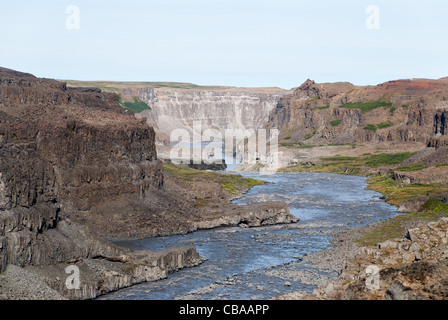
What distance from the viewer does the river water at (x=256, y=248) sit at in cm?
7769

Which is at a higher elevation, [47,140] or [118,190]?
[47,140]

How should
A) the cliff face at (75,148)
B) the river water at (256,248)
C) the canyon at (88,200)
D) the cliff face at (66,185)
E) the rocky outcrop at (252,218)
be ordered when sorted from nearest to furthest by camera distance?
the cliff face at (66,185) < the canyon at (88,200) < the river water at (256,248) < the cliff face at (75,148) < the rocky outcrop at (252,218)

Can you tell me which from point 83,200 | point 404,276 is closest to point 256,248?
point 83,200

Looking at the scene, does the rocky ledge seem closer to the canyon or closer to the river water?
the canyon

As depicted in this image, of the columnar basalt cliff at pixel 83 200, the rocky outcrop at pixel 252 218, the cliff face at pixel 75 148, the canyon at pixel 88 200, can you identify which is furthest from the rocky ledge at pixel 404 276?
the rocky outcrop at pixel 252 218

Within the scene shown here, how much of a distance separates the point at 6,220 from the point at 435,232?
51574mm

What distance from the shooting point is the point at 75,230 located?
286 ft

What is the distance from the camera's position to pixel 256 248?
349 ft

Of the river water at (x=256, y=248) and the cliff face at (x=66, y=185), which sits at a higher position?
the cliff face at (x=66, y=185)

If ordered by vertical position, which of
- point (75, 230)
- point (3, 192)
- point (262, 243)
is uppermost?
point (3, 192)

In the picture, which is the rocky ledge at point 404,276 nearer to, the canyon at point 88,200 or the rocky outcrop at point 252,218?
the canyon at point 88,200

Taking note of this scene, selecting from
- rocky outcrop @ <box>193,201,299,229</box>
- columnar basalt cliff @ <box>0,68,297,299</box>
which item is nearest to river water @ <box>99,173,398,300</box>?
rocky outcrop @ <box>193,201,299,229</box>
